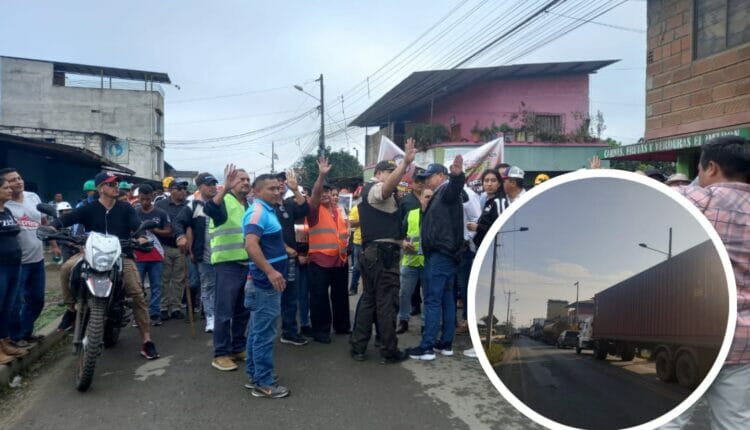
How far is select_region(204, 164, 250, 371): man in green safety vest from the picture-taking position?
4961mm

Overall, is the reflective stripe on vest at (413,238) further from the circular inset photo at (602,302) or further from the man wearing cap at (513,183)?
the circular inset photo at (602,302)

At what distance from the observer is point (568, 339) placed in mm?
1528

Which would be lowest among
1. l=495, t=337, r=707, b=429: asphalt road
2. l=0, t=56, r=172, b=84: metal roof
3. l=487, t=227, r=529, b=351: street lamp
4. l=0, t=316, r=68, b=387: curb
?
l=0, t=316, r=68, b=387: curb

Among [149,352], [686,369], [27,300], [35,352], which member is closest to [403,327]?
[149,352]

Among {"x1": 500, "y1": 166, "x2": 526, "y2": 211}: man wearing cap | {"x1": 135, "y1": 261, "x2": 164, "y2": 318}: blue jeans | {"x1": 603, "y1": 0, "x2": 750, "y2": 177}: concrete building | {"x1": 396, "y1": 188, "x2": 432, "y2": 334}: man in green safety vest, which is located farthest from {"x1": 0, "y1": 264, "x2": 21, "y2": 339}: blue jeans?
{"x1": 603, "y1": 0, "x2": 750, "y2": 177}: concrete building

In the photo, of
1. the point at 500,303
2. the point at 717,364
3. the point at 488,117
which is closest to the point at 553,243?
the point at 500,303

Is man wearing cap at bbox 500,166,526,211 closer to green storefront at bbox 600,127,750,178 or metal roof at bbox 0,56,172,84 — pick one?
green storefront at bbox 600,127,750,178

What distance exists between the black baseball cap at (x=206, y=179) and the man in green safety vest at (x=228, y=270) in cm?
109

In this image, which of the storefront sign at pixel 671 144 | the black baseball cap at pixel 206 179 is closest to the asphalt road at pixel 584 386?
the black baseball cap at pixel 206 179

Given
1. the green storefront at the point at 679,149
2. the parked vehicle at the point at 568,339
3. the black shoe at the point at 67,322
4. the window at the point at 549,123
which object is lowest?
the black shoe at the point at 67,322

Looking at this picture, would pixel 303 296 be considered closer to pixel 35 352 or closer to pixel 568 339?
pixel 35 352

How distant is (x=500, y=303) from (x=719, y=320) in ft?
2.14

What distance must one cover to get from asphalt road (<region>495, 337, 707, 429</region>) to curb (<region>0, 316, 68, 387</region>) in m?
4.56

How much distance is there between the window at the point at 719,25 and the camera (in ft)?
30.2
